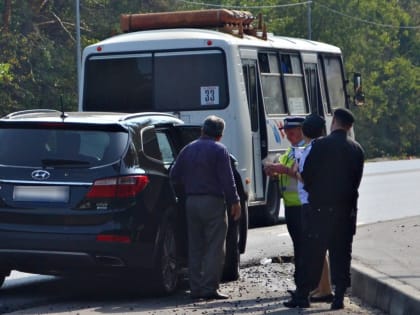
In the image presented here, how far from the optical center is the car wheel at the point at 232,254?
11.9m

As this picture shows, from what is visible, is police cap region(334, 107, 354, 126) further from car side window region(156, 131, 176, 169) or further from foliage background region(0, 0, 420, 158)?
foliage background region(0, 0, 420, 158)

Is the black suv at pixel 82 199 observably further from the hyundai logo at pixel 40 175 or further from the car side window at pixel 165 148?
the car side window at pixel 165 148

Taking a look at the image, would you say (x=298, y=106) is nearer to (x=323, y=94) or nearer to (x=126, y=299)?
(x=323, y=94)

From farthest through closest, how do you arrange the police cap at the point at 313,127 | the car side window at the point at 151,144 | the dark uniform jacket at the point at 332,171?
the car side window at the point at 151,144 → the police cap at the point at 313,127 → the dark uniform jacket at the point at 332,171

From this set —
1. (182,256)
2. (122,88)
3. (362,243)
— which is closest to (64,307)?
(182,256)

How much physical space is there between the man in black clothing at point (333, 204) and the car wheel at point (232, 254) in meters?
1.65

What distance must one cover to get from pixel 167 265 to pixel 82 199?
3.95 ft

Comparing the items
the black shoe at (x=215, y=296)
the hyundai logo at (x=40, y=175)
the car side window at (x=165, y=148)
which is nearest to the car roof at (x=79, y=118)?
the car side window at (x=165, y=148)

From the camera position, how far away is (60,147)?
424 inches

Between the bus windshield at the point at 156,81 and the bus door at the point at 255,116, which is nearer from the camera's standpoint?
the bus windshield at the point at 156,81

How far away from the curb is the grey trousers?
1.32 m

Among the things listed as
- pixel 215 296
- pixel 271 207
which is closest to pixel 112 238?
pixel 215 296

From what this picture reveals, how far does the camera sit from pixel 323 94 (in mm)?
22734

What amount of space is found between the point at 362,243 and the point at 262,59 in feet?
19.3
